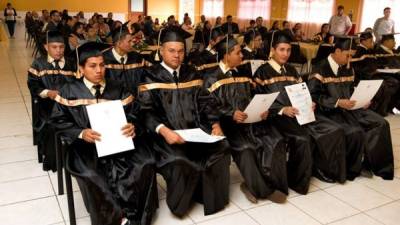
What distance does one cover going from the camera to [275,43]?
3348 mm

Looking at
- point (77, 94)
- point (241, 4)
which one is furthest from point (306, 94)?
point (241, 4)

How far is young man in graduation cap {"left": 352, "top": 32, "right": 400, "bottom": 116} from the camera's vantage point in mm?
5777

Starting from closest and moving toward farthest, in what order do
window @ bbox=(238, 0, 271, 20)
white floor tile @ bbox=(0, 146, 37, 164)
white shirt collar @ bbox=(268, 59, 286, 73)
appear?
white shirt collar @ bbox=(268, 59, 286, 73)
white floor tile @ bbox=(0, 146, 37, 164)
window @ bbox=(238, 0, 271, 20)

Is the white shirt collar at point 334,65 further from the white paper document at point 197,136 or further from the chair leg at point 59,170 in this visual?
the chair leg at point 59,170

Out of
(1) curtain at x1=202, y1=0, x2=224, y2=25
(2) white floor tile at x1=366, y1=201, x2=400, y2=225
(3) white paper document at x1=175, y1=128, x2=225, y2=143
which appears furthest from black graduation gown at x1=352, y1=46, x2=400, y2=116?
(1) curtain at x1=202, y1=0, x2=224, y2=25

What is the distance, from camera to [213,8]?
62.8ft

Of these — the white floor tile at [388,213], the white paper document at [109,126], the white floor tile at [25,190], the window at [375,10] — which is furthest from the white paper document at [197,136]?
the window at [375,10]

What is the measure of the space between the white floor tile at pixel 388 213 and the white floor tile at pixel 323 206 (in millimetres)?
140

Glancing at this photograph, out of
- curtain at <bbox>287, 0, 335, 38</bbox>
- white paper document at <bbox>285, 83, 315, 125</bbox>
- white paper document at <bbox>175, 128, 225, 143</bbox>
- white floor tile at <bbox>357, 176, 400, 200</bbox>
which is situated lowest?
white floor tile at <bbox>357, 176, 400, 200</bbox>

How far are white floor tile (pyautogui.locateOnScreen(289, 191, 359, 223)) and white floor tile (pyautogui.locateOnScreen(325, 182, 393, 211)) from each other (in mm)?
88

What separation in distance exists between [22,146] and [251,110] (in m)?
2.58

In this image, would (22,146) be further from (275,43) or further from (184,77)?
(275,43)

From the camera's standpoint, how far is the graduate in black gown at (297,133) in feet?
10.6

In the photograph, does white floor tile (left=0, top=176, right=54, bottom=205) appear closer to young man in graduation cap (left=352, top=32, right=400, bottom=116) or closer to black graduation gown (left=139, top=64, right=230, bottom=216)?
black graduation gown (left=139, top=64, right=230, bottom=216)
